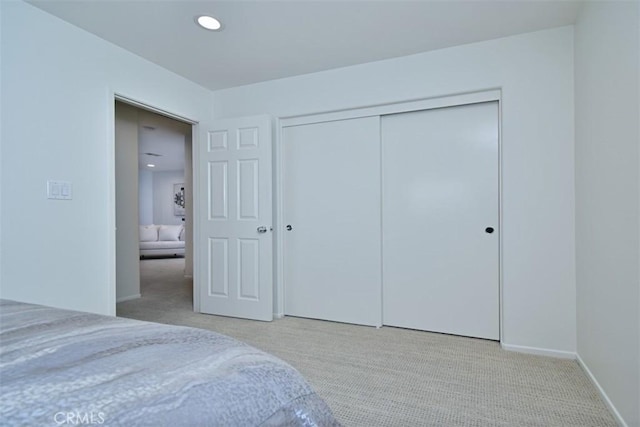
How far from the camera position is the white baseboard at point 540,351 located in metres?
2.34

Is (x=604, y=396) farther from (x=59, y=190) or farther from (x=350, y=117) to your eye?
(x=59, y=190)

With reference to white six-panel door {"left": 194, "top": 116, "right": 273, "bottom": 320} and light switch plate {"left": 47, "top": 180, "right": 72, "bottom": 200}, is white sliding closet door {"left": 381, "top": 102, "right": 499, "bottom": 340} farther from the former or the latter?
light switch plate {"left": 47, "top": 180, "right": 72, "bottom": 200}

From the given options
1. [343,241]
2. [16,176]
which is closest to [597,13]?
[343,241]

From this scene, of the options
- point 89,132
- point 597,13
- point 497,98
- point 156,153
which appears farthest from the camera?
point 156,153

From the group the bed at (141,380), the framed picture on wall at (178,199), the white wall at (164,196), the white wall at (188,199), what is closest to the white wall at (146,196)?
the white wall at (164,196)

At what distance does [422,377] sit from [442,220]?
1.26m

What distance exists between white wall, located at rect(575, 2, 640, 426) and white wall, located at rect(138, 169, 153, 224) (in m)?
10.0

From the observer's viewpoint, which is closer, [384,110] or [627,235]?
[627,235]

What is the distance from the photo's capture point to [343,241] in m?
3.13

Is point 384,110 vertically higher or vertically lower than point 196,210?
higher

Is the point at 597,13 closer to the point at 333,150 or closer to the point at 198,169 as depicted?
the point at 333,150

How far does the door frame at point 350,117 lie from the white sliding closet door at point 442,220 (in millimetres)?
61

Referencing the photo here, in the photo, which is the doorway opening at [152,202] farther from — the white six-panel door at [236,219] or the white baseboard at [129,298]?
the white six-panel door at [236,219]

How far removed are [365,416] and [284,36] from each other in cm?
245
